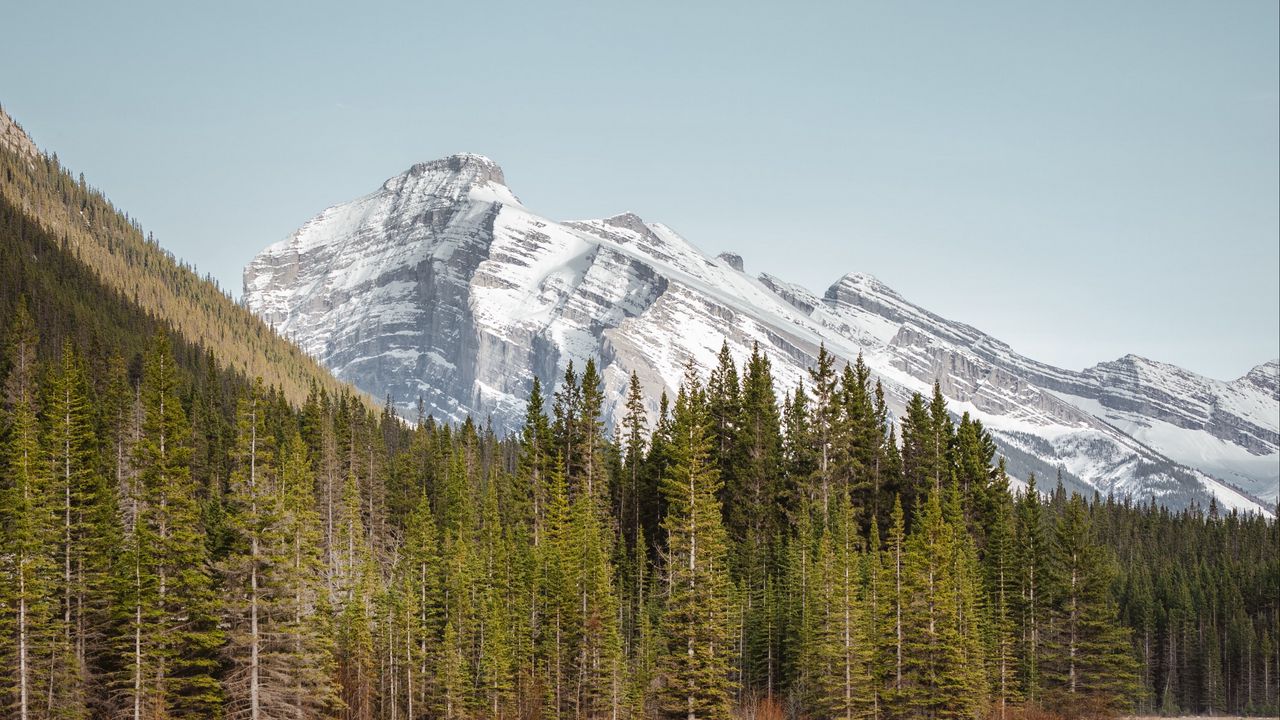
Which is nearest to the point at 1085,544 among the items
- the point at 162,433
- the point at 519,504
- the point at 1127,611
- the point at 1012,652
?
the point at 1012,652

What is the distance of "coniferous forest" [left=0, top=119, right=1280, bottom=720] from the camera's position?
5588 centimetres

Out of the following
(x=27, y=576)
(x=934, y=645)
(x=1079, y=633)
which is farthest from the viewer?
(x=1079, y=633)

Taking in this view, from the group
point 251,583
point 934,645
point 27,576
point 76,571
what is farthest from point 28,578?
point 934,645

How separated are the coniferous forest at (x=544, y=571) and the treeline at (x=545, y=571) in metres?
0.29

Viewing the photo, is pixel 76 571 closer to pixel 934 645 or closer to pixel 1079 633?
pixel 934 645

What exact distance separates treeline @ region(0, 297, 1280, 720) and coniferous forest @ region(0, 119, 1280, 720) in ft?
0.96

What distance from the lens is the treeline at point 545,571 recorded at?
5588cm

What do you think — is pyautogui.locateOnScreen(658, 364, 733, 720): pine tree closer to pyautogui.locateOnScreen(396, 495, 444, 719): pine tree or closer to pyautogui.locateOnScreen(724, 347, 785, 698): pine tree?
pyautogui.locateOnScreen(396, 495, 444, 719): pine tree

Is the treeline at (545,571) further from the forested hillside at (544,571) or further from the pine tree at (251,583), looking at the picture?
the forested hillside at (544,571)

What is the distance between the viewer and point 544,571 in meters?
79.7

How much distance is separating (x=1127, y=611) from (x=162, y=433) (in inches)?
5266

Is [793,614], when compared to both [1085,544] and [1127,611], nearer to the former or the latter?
[1085,544]

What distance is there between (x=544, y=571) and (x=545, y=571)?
0.45 m

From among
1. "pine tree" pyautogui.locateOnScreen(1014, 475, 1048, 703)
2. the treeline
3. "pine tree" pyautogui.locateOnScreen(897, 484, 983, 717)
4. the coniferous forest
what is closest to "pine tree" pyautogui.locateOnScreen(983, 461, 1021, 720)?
the coniferous forest
